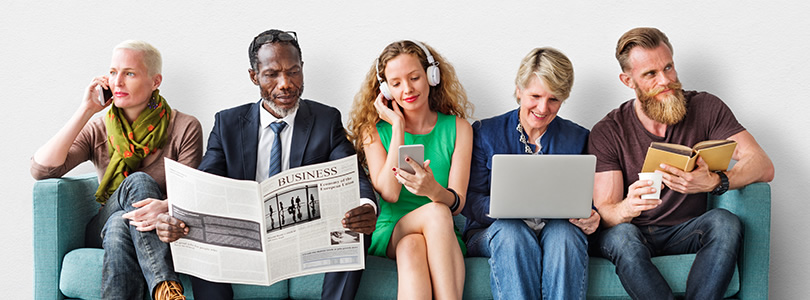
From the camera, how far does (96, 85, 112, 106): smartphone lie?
2967 mm

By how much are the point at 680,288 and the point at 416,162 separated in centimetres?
106

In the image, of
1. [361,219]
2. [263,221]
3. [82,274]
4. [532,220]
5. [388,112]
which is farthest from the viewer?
[388,112]

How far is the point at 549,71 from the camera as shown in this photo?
2.87m

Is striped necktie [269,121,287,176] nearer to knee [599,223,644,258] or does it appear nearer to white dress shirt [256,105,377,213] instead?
white dress shirt [256,105,377,213]

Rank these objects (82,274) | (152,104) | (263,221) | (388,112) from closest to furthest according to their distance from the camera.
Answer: (263,221) < (82,274) < (388,112) < (152,104)

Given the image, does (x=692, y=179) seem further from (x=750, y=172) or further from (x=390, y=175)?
(x=390, y=175)

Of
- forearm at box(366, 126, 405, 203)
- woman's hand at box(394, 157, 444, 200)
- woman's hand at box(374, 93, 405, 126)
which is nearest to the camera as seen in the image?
woman's hand at box(394, 157, 444, 200)

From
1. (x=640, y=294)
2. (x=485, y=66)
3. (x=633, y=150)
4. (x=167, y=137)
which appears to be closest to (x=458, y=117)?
(x=485, y=66)

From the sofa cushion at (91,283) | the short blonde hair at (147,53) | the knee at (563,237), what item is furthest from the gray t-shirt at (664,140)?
the short blonde hair at (147,53)

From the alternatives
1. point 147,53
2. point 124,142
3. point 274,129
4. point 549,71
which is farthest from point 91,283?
point 549,71

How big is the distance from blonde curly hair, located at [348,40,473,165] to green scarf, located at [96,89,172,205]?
83 centimetres

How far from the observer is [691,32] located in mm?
3350

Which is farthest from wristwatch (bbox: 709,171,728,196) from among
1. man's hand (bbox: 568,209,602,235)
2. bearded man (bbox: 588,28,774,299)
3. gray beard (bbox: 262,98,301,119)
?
gray beard (bbox: 262,98,301,119)

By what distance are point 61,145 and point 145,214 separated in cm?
61
